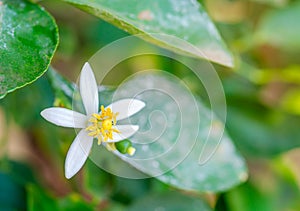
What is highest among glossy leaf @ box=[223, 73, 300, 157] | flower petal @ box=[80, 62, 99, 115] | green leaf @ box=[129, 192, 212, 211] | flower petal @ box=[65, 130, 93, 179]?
flower petal @ box=[80, 62, 99, 115]

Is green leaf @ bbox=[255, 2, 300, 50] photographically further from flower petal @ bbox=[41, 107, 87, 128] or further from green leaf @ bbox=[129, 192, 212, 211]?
flower petal @ bbox=[41, 107, 87, 128]

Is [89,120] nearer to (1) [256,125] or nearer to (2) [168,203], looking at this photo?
(2) [168,203]

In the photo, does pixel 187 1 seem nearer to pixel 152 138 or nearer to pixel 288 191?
pixel 152 138

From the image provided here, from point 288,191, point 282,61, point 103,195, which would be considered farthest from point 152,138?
point 282,61

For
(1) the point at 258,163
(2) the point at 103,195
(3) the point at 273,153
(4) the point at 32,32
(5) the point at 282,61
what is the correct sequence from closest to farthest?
(4) the point at 32,32 < (2) the point at 103,195 < (3) the point at 273,153 < (1) the point at 258,163 < (5) the point at 282,61

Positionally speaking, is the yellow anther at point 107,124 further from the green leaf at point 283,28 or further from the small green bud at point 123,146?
the green leaf at point 283,28

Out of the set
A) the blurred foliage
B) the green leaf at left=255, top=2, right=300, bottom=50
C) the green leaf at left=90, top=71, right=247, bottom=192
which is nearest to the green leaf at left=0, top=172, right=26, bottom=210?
the blurred foliage

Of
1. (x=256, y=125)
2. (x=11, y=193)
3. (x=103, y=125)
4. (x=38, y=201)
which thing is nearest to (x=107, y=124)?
(x=103, y=125)
